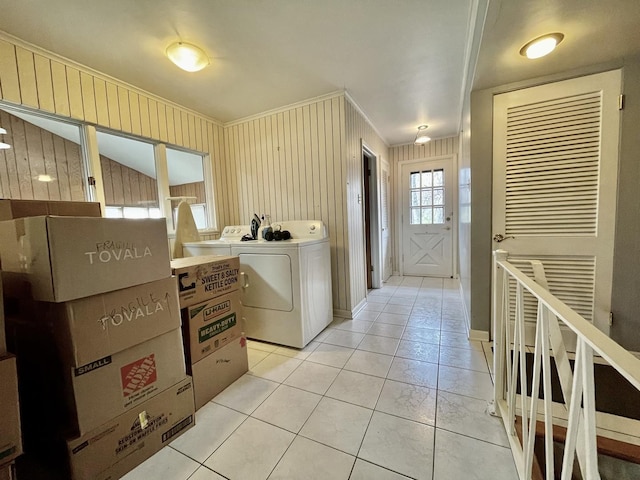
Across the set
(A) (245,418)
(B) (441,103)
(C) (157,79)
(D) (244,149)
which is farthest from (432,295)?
(C) (157,79)

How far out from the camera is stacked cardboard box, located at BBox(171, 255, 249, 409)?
1.57 meters

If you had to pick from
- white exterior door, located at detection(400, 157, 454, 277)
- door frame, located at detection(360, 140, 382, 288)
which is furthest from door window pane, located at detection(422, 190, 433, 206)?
door frame, located at detection(360, 140, 382, 288)

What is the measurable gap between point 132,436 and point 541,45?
3.12 meters

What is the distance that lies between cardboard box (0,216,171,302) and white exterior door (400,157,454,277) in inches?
171

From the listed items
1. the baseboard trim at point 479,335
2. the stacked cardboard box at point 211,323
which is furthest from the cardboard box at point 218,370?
the baseboard trim at point 479,335

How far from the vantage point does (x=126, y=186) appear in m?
2.56

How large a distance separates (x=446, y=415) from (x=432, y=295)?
238 centimetres

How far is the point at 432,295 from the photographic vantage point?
363 centimetres

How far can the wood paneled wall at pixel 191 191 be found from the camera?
10.1 feet

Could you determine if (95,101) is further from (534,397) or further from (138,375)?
(534,397)

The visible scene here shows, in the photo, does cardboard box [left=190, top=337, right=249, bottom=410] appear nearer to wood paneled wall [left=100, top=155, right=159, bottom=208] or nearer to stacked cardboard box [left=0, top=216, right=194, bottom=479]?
stacked cardboard box [left=0, top=216, right=194, bottom=479]

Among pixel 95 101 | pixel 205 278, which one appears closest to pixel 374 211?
pixel 205 278

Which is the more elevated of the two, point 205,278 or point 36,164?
point 36,164

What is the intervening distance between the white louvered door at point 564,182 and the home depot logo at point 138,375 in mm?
2622
